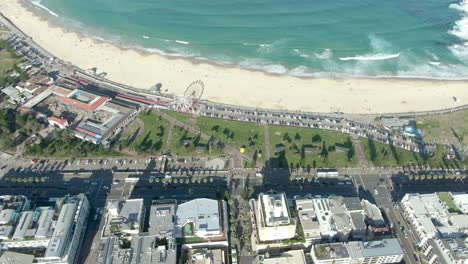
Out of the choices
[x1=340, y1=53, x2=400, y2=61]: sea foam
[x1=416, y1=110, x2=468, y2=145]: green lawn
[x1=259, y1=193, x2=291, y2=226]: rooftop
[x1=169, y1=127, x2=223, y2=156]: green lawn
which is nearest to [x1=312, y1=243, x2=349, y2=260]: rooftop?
[x1=259, y1=193, x2=291, y2=226]: rooftop

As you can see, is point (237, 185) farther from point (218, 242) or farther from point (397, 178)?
point (397, 178)

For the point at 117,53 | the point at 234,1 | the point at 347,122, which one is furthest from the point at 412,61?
the point at 117,53

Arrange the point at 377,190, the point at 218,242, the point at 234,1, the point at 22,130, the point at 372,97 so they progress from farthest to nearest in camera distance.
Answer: the point at 234,1 < the point at 372,97 < the point at 22,130 < the point at 377,190 < the point at 218,242

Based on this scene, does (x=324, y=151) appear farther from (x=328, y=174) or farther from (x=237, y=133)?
Answer: (x=237, y=133)

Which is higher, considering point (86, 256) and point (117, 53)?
point (117, 53)

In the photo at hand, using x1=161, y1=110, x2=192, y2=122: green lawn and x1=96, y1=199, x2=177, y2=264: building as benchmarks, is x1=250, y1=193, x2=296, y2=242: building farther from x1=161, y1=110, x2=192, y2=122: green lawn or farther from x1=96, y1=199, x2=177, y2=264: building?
x1=161, y1=110, x2=192, y2=122: green lawn

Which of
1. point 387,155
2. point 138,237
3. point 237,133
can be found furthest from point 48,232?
point 387,155

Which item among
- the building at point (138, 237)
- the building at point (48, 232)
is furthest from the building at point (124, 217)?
the building at point (48, 232)
